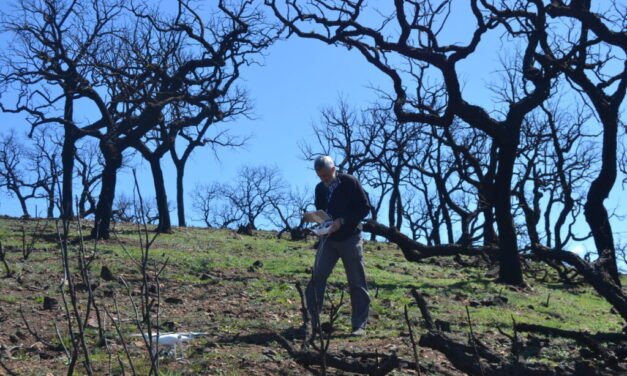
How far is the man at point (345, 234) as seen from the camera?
→ 26.3 feet

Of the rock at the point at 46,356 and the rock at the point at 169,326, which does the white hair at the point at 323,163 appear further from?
the rock at the point at 46,356

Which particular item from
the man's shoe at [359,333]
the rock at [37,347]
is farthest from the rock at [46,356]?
the man's shoe at [359,333]

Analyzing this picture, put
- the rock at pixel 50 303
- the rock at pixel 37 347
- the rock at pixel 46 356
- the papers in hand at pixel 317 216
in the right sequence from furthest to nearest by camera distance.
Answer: the rock at pixel 50 303 < the papers in hand at pixel 317 216 < the rock at pixel 37 347 < the rock at pixel 46 356

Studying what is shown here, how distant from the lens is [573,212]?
104 ft

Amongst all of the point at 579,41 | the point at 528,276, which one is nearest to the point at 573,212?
the point at 528,276

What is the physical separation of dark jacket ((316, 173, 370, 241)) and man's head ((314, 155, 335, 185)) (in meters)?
0.13

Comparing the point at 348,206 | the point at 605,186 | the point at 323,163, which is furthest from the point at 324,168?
the point at 605,186

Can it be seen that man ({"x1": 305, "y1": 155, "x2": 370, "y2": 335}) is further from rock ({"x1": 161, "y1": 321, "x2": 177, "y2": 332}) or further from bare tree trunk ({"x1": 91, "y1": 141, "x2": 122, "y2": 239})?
bare tree trunk ({"x1": 91, "y1": 141, "x2": 122, "y2": 239})

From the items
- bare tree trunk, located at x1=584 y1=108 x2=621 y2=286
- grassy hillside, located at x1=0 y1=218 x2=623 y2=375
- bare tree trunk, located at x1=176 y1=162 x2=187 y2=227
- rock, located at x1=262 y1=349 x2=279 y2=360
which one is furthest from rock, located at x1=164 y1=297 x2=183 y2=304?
bare tree trunk, located at x1=176 y1=162 x2=187 y2=227

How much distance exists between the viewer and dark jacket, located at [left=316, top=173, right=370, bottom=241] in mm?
8023

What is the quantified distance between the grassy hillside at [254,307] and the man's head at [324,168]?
153cm

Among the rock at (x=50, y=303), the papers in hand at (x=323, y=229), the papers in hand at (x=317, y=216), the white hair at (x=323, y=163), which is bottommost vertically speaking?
the rock at (x=50, y=303)

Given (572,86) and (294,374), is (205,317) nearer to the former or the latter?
(294,374)

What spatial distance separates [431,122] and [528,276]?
411 cm
